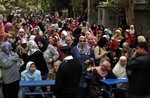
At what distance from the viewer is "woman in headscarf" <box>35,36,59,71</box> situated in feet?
34.3

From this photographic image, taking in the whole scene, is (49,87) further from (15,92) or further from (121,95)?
(121,95)

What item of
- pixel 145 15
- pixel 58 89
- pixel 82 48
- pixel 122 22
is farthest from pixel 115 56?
pixel 122 22

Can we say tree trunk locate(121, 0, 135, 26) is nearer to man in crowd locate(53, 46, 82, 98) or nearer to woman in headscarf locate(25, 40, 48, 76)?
woman in headscarf locate(25, 40, 48, 76)

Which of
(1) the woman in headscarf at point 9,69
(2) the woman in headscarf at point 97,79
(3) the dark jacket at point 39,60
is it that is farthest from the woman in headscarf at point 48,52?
(2) the woman in headscarf at point 97,79

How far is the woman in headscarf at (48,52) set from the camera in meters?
10.5

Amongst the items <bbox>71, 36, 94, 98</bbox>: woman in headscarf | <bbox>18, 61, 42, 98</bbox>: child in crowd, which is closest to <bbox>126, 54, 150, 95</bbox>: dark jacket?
<bbox>18, 61, 42, 98</bbox>: child in crowd

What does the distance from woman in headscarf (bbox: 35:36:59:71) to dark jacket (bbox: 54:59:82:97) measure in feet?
10.3

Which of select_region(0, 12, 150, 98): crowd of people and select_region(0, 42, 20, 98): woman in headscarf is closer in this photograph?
select_region(0, 12, 150, 98): crowd of people

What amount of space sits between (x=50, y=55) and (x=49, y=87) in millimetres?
1326

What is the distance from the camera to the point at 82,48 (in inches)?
Answer: 401

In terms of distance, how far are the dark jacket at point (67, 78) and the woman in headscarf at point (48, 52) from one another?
3.15m

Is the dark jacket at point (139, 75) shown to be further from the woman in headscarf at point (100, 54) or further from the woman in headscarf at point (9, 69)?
the woman in headscarf at point (100, 54)

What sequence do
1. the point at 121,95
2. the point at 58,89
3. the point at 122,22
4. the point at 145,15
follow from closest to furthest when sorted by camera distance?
the point at 58,89 < the point at 121,95 < the point at 145,15 < the point at 122,22

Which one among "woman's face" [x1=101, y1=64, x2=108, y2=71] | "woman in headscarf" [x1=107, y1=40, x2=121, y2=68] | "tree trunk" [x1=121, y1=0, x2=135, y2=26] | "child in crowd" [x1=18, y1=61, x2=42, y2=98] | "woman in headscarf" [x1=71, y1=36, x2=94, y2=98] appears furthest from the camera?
"tree trunk" [x1=121, y1=0, x2=135, y2=26]
